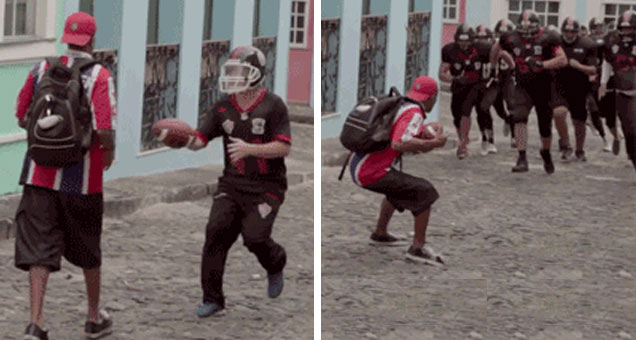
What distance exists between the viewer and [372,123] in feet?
24.5

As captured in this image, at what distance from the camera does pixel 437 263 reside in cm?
777

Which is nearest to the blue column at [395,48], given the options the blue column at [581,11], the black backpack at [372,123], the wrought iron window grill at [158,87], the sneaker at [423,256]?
the wrought iron window grill at [158,87]

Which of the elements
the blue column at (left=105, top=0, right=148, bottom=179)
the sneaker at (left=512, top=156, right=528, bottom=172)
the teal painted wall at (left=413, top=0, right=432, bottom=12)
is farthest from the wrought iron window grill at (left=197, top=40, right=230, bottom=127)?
the teal painted wall at (left=413, top=0, right=432, bottom=12)

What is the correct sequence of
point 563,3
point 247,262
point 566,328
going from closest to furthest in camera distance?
1. point 566,328
2. point 247,262
3. point 563,3

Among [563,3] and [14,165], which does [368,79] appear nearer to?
[14,165]

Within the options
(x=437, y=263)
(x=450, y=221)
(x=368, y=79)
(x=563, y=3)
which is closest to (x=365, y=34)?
(x=368, y=79)

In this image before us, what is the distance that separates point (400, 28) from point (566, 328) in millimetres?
8133

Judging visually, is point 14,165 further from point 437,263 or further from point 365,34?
point 365,34

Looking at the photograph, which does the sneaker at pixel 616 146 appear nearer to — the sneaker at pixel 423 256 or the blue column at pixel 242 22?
the blue column at pixel 242 22

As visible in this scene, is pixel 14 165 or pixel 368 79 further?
pixel 368 79

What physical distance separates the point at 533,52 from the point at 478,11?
33.4 ft

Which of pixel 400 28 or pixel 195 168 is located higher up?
pixel 400 28

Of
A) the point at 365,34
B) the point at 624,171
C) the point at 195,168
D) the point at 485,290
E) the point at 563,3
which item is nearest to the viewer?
the point at 485,290

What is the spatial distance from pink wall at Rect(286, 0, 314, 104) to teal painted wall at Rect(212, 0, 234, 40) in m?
6.16
